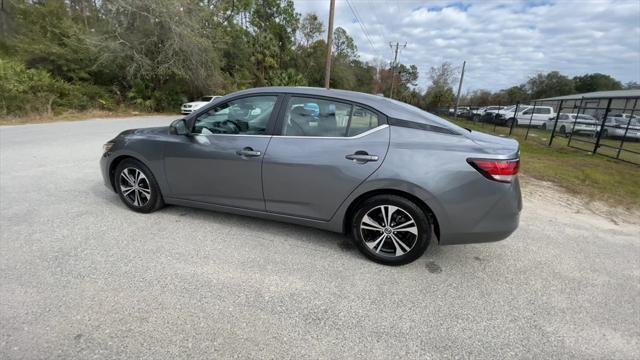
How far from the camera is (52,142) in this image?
7.95 m

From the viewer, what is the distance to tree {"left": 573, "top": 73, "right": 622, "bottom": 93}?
53.3 m

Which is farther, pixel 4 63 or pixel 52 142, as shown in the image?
pixel 4 63

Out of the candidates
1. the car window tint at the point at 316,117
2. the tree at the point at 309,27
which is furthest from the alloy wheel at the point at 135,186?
the tree at the point at 309,27

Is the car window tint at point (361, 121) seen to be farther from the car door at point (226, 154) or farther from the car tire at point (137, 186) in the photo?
the car tire at point (137, 186)

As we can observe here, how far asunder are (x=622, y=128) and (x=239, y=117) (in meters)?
12.1

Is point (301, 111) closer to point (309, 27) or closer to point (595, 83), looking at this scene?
point (309, 27)

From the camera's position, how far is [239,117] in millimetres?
3158

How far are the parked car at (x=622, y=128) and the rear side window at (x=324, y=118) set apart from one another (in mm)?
10839

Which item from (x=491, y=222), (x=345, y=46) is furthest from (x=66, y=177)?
(x=345, y=46)

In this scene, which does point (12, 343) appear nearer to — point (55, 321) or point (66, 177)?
point (55, 321)

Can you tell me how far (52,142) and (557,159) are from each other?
14.0 metres

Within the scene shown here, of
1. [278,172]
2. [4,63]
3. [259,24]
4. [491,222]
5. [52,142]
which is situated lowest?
[52,142]

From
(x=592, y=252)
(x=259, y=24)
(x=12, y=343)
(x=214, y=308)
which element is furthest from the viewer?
(x=259, y=24)

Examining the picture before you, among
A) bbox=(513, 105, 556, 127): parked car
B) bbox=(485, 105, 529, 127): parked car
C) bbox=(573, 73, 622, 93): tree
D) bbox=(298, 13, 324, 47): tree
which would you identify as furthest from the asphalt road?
bbox=(573, 73, 622, 93): tree
